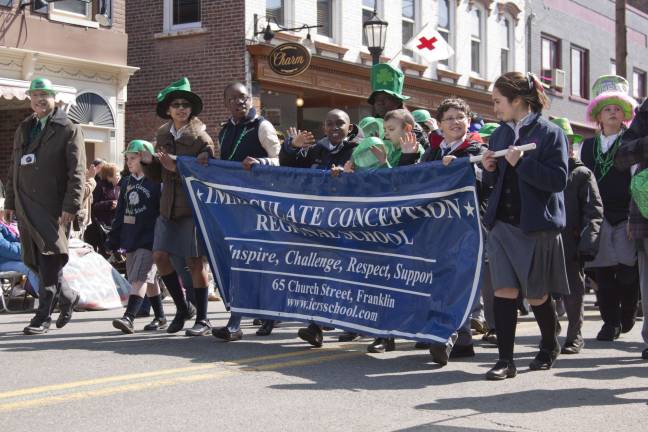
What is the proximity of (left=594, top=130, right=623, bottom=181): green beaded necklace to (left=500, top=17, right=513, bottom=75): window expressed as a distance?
20993 mm

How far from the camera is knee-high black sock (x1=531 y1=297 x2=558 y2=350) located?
6.99m

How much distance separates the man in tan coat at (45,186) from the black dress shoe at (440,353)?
3.24 m

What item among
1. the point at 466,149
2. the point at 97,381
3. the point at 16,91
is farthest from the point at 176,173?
the point at 16,91

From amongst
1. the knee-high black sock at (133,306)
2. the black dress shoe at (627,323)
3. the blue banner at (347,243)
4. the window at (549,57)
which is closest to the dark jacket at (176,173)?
the blue banner at (347,243)

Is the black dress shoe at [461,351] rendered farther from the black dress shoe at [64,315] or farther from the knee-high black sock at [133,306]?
the black dress shoe at [64,315]

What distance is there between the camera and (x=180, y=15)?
2181cm

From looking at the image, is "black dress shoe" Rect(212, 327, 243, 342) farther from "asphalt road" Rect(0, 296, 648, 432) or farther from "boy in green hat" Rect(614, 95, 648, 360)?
"boy in green hat" Rect(614, 95, 648, 360)

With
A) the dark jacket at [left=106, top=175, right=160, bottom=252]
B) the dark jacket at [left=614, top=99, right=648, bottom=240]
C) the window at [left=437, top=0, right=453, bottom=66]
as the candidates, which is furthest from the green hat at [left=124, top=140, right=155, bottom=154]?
the window at [left=437, top=0, right=453, bottom=66]

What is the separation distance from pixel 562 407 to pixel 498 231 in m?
1.41

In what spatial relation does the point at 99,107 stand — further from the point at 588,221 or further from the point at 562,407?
the point at 562,407

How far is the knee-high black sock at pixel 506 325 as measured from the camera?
264 inches

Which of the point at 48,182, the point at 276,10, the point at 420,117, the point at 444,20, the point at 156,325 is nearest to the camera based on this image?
the point at 48,182

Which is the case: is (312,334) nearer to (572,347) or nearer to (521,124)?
(572,347)

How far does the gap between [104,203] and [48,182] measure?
516 centimetres
